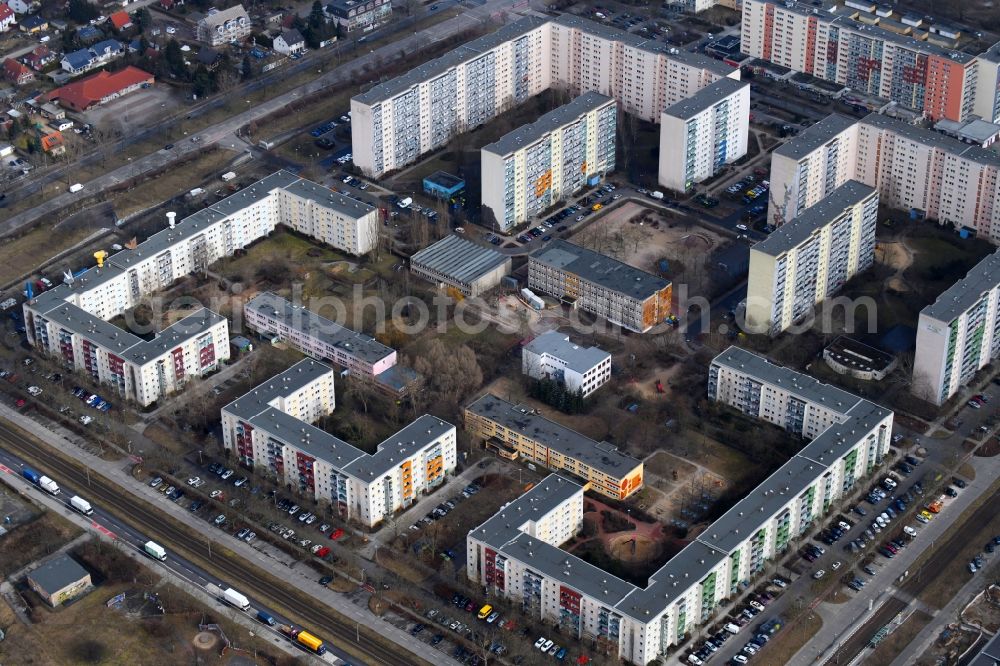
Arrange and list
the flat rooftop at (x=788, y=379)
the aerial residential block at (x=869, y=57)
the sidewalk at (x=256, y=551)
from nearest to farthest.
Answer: the sidewalk at (x=256, y=551) < the flat rooftop at (x=788, y=379) < the aerial residential block at (x=869, y=57)

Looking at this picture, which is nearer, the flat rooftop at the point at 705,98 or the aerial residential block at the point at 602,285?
the aerial residential block at the point at 602,285

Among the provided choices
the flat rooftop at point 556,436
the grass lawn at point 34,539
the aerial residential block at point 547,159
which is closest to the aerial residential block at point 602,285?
the aerial residential block at point 547,159

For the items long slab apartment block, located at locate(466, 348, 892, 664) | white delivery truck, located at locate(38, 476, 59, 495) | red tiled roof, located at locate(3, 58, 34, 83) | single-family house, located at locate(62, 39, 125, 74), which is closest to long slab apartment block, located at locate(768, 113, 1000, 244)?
long slab apartment block, located at locate(466, 348, 892, 664)

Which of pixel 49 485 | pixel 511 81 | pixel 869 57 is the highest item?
pixel 869 57

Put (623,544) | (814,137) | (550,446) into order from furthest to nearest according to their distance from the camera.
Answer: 1. (814,137)
2. (550,446)
3. (623,544)

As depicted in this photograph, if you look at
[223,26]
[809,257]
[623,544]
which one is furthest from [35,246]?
[809,257]

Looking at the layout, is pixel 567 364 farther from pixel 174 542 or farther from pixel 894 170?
pixel 894 170

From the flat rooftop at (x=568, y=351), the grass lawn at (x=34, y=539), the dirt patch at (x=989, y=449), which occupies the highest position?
the flat rooftop at (x=568, y=351)

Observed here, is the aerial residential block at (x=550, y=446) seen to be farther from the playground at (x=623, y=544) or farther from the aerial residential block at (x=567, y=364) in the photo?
the aerial residential block at (x=567, y=364)
